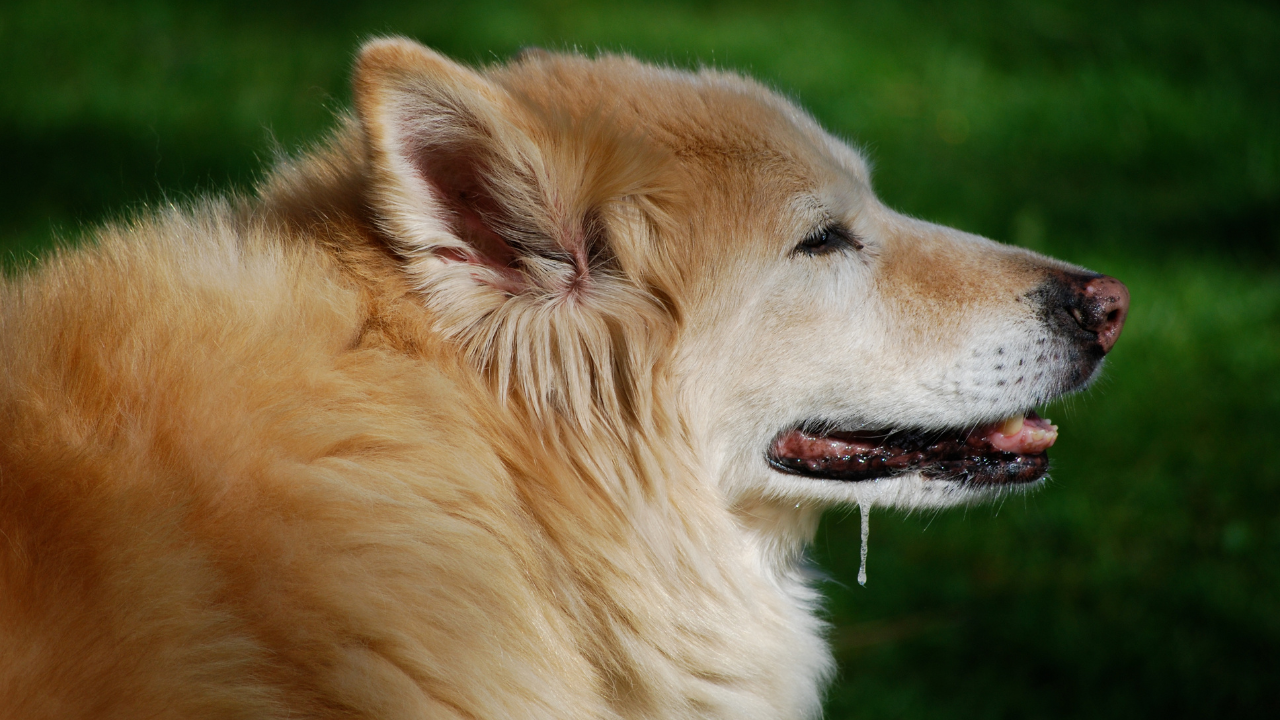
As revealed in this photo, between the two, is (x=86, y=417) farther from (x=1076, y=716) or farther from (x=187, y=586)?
(x=1076, y=716)

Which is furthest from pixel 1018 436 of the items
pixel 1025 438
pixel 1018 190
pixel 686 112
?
pixel 1018 190

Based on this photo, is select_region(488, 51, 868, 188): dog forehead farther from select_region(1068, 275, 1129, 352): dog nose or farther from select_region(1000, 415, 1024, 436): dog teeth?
select_region(1000, 415, 1024, 436): dog teeth

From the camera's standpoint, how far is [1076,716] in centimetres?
362

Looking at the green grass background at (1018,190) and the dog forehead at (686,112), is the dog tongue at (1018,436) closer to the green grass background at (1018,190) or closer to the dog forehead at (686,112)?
the dog forehead at (686,112)

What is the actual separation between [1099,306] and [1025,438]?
411 millimetres

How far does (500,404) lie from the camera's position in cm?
229

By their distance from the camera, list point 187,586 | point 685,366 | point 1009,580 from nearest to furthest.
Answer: point 187,586, point 685,366, point 1009,580

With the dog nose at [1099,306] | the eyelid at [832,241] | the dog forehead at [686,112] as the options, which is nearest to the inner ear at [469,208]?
the dog forehead at [686,112]

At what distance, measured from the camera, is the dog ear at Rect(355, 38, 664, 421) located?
2.08 meters

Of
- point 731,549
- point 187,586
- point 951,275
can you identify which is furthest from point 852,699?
point 187,586

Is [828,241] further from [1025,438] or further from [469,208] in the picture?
[469,208]

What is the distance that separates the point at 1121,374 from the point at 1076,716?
2563 mm

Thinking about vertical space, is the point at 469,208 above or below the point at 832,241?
above

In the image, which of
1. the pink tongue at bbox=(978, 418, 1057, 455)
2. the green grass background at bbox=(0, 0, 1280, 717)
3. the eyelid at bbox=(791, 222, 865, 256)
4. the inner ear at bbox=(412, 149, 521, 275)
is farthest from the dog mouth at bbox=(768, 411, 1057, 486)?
the green grass background at bbox=(0, 0, 1280, 717)
